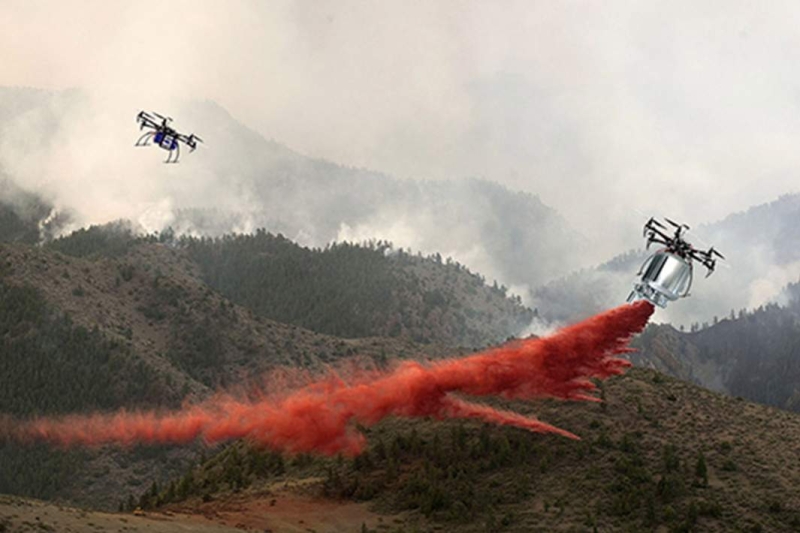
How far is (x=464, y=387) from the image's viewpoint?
3871 inches

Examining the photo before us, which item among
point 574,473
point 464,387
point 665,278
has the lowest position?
point 574,473

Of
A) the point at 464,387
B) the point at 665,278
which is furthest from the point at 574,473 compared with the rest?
the point at 665,278

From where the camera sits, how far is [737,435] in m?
93.4

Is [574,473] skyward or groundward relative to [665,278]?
groundward

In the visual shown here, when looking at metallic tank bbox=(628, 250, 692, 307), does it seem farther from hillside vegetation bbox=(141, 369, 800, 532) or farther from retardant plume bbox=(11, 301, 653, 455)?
hillside vegetation bbox=(141, 369, 800, 532)

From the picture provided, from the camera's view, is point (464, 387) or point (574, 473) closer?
point (574, 473)

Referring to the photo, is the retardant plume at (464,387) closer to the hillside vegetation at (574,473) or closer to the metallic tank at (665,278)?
the hillside vegetation at (574,473)

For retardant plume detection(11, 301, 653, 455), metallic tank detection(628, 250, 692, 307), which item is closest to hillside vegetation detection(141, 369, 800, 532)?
retardant plume detection(11, 301, 653, 455)

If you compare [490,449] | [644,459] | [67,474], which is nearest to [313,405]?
[490,449]

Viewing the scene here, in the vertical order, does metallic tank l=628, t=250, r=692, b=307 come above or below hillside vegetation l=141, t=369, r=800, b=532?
above

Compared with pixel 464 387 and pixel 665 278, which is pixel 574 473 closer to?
pixel 464 387

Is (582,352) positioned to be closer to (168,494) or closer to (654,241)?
(654,241)

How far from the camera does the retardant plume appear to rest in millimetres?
93062

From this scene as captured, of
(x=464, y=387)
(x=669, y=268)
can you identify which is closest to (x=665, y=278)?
(x=669, y=268)
